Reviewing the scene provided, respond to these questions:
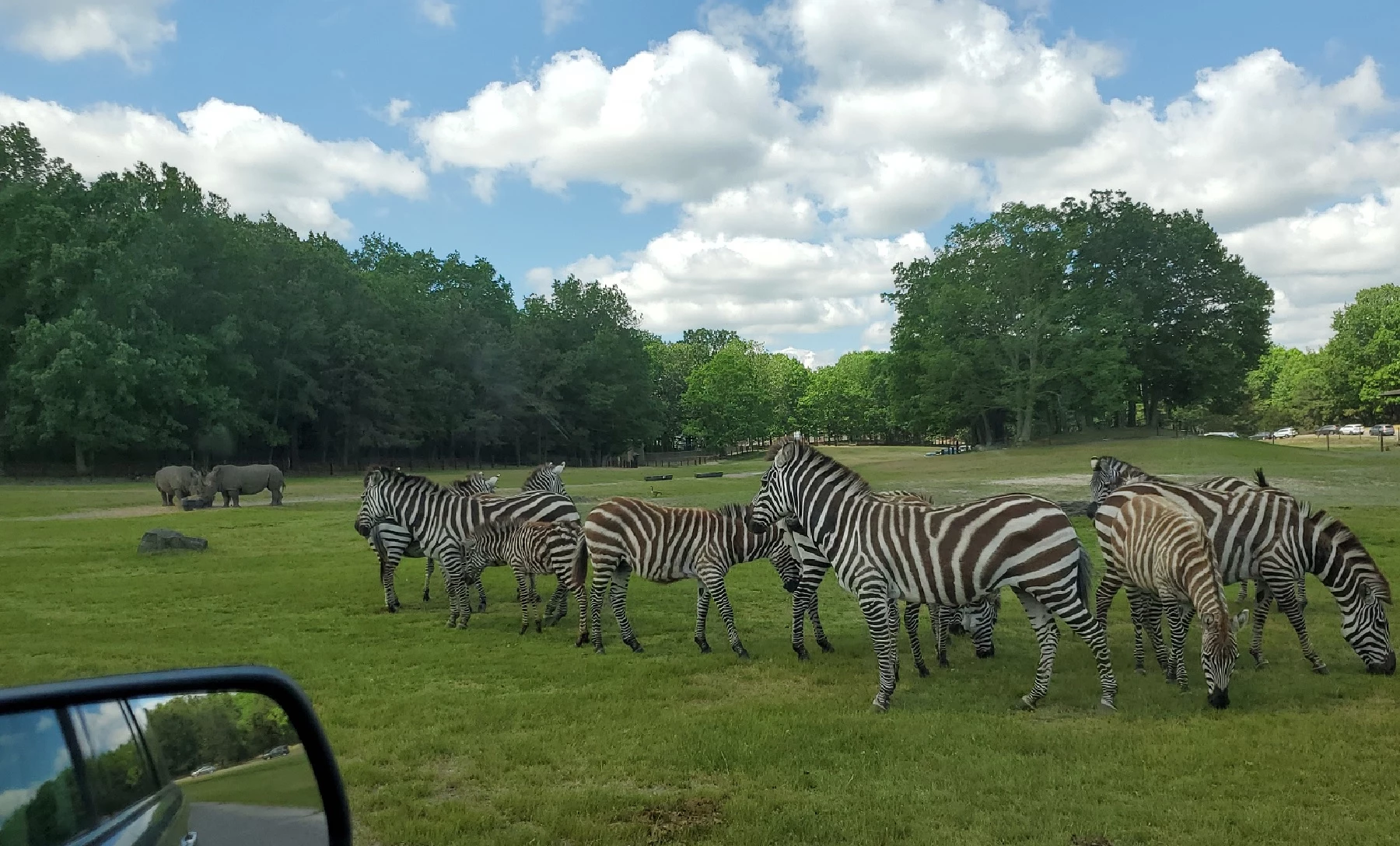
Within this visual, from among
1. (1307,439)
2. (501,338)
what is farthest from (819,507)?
(1307,439)

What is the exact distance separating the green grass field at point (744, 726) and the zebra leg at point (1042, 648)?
17 centimetres

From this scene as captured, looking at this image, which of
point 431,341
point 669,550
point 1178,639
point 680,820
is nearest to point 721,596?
point 669,550

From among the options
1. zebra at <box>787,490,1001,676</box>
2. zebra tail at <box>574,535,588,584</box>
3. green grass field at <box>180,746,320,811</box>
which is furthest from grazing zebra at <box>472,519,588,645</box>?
green grass field at <box>180,746,320,811</box>

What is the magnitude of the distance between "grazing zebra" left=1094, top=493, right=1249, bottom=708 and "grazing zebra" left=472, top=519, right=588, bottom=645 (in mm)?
6489

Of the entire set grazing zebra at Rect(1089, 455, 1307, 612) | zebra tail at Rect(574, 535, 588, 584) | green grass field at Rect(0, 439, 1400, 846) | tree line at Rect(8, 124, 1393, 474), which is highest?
tree line at Rect(8, 124, 1393, 474)

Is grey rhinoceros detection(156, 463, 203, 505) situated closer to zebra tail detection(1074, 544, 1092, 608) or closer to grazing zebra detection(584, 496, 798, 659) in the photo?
A: grazing zebra detection(584, 496, 798, 659)

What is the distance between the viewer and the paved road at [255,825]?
1876 mm

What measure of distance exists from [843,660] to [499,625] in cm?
514

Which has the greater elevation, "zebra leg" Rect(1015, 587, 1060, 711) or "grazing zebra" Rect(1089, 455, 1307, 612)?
"grazing zebra" Rect(1089, 455, 1307, 612)

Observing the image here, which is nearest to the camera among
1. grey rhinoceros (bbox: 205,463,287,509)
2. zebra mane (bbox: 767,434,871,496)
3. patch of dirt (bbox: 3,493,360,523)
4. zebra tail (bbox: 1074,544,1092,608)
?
zebra tail (bbox: 1074,544,1092,608)

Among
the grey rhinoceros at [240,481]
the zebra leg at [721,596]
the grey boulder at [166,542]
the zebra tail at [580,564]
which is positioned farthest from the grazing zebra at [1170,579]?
the grey rhinoceros at [240,481]

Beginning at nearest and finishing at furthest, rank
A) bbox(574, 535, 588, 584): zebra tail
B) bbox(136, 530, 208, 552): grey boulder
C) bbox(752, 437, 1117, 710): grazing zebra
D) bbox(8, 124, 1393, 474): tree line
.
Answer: bbox(752, 437, 1117, 710): grazing zebra → bbox(574, 535, 588, 584): zebra tail → bbox(136, 530, 208, 552): grey boulder → bbox(8, 124, 1393, 474): tree line

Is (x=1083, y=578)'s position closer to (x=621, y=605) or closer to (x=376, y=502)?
(x=621, y=605)

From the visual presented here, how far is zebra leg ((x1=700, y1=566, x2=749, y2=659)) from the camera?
33.8 feet
